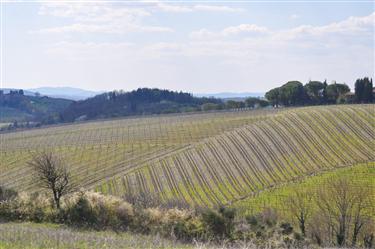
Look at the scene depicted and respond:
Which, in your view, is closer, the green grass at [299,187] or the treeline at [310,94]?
the green grass at [299,187]

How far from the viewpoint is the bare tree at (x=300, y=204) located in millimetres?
40150

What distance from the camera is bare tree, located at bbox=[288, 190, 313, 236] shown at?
40.2 m

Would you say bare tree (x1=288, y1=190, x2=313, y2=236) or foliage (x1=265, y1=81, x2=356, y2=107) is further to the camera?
foliage (x1=265, y1=81, x2=356, y2=107)

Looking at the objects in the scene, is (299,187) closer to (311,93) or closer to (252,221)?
(252,221)

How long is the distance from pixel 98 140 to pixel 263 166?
33421 mm

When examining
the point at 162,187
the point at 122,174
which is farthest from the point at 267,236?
the point at 122,174

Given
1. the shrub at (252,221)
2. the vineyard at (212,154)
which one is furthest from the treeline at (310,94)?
the shrub at (252,221)

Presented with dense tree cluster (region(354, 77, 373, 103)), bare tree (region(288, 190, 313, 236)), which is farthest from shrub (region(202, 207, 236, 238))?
dense tree cluster (region(354, 77, 373, 103))

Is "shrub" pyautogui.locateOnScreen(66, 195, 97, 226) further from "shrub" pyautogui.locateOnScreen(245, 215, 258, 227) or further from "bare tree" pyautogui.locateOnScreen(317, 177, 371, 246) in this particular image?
"bare tree" pyautogui.locateOnScreen(317, 177, 371, 246)

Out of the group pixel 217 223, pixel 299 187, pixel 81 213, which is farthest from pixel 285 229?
pixel 299 187

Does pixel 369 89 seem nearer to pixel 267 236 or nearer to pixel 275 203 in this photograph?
pixel 275 203

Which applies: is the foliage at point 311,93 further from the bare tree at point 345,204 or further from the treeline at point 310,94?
the bare tree at point 345,204

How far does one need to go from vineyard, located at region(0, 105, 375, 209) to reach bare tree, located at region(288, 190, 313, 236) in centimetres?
444

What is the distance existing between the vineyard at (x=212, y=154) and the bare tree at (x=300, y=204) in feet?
14.6
